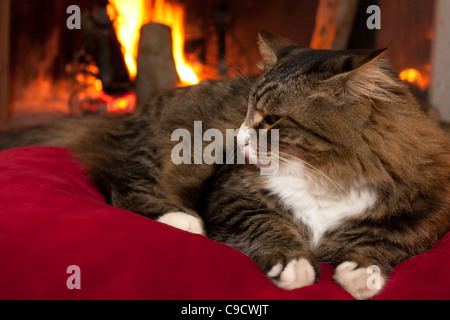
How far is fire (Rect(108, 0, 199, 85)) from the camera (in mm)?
3795

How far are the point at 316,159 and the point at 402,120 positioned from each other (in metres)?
0.25

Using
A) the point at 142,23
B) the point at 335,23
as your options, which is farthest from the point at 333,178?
the point at 142,23

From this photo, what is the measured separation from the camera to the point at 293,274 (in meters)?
1.06

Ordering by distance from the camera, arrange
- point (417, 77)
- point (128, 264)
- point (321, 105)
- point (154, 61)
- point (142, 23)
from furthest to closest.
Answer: point (142, 23)
point (154, 61)
point (417, 77)
point (321, 105)
point (128, 264)

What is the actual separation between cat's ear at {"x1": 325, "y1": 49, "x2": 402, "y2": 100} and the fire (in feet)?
8.86

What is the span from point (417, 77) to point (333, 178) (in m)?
2.27

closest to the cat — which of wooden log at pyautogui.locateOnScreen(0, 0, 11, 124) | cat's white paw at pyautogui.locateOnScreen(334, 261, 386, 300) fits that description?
cat's white paw at pyautogui.locateOnScreen(334, 261, 386, 300)

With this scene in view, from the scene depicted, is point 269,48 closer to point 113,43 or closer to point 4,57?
point 113,43

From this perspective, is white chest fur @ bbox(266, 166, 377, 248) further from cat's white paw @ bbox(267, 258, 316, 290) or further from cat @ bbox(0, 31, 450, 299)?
cat's white paw @ bbox(267, 258, 316, 290)

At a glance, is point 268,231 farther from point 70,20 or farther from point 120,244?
point 70,20

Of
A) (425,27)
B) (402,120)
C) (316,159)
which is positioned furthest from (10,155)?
(425,27)

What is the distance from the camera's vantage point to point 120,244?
3.57 ft

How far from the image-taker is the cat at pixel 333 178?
1.15 m
